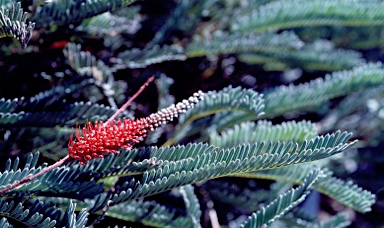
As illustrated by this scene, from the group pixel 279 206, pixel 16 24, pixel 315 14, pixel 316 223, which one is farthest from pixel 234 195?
pixel 16 24

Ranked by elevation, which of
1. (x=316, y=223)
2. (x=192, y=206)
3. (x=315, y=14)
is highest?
(x=315, y=14)

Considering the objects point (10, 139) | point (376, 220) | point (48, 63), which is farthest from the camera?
point (376, 220)

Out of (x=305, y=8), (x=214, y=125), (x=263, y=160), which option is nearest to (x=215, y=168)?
(x=263, y=160)

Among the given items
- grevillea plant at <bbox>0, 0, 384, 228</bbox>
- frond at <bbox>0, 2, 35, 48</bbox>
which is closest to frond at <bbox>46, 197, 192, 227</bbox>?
grevillea plant at <bbox>0, 0, 384, 228</bbox>

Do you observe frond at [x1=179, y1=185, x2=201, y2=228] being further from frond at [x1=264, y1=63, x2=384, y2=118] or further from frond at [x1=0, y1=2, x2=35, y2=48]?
frond at [x1=0, y1=2, x2=35, y2=48]

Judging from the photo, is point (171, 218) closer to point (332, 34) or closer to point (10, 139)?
point (10, 139)

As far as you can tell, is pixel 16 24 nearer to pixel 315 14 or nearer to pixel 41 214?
pixel 41 214
